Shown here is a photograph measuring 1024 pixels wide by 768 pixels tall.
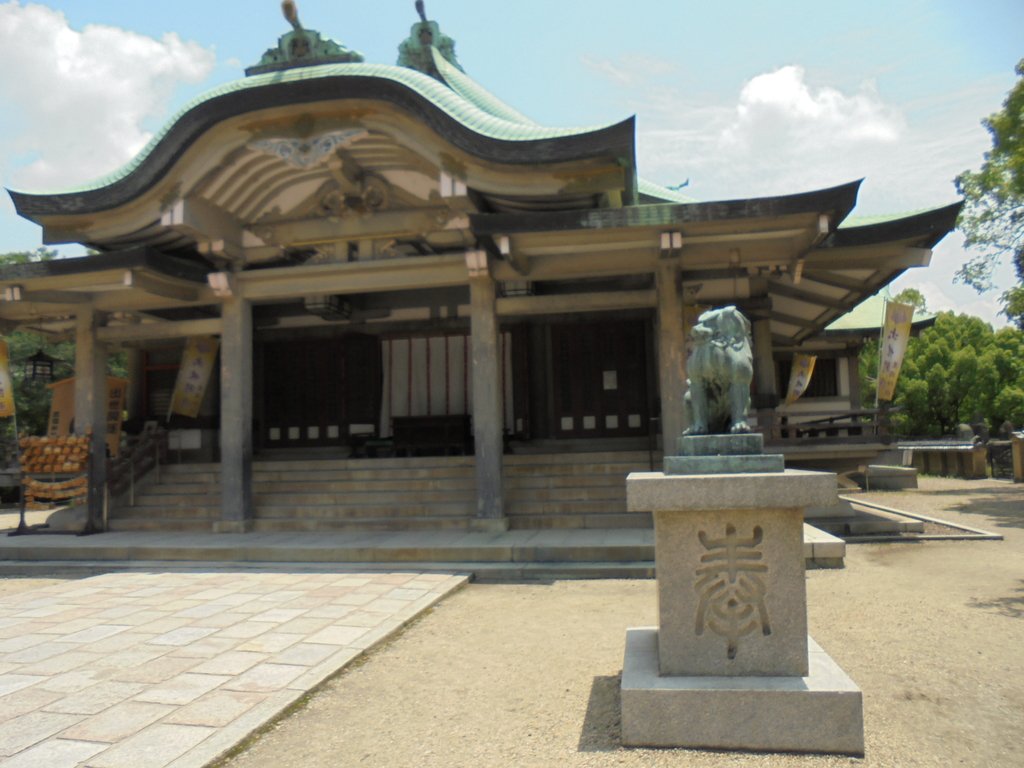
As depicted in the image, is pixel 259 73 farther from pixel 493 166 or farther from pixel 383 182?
pixel 493 166

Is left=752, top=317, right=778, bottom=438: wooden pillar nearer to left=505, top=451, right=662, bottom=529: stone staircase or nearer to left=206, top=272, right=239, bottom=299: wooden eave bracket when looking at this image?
left=505, top=451, right=662, bottom=529: stone staircase

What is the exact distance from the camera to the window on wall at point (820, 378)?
19531mm

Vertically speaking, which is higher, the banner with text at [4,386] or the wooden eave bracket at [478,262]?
the wooden eave bracket at [478,262]

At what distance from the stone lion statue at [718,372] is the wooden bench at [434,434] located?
9159mm

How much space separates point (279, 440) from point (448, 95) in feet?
25.9

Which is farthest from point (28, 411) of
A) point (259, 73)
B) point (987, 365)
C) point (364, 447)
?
point (987, 365)

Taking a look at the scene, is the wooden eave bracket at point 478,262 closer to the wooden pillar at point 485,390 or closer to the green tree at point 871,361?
the wooden pillar at point 485,390

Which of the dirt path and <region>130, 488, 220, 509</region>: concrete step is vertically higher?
<region>130, 488, 220, 509</region>: concrete step

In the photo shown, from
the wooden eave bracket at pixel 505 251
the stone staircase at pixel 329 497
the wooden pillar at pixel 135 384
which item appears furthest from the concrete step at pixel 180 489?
the wooden eave bracket at pixel 505 251

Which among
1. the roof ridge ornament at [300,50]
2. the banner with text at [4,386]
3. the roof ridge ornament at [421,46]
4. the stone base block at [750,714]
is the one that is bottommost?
the stone base block at [750,714]

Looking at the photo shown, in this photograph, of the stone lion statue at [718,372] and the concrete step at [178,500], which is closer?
the stone lion statue at [718,372]

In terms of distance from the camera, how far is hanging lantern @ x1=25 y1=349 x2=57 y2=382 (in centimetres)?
1250

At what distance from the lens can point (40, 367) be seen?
12.6 meters

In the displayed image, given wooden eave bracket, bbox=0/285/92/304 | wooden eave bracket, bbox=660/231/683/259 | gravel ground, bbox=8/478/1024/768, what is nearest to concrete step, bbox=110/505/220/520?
wooden eave bracket, bbox=0/285/92/304
